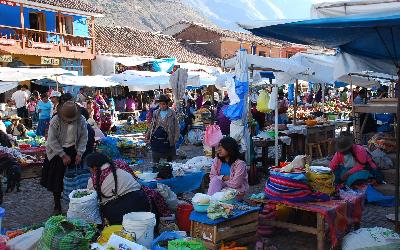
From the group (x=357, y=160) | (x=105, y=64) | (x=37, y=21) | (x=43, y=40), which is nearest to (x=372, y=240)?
(x=357, y=160)

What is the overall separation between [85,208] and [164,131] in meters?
3.26

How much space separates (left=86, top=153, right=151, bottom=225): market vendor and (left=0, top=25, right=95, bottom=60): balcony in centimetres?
1858

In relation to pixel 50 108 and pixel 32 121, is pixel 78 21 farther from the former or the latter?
pixel 50 108

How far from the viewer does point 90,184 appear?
5270 mm

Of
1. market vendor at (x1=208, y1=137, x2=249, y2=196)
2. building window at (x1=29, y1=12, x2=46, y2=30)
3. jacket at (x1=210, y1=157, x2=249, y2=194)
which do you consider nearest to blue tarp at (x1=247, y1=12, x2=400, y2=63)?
market vendor at (x1=208, y1=137, x2=249, y2=196)

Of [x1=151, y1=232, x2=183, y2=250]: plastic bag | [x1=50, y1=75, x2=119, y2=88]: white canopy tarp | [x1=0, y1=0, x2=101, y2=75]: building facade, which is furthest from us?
[x1=0, y1=0, x2=101, y2=75]: building facade

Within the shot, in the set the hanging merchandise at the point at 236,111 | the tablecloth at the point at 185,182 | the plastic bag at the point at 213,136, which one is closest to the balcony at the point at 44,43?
the plastic bag at the point at 213,136

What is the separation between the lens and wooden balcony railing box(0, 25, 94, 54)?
22.3m

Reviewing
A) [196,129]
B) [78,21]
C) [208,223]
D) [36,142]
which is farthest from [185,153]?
[78,21]

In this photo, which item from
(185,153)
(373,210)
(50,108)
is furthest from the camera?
(50,108)

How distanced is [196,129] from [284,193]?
9.43 metres

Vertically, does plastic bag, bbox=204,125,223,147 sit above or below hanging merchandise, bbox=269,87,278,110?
below

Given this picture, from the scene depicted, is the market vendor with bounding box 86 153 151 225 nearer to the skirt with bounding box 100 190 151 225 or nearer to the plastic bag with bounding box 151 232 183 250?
the skirt with bounding box 100 190 151 225

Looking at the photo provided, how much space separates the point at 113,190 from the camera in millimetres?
5098
